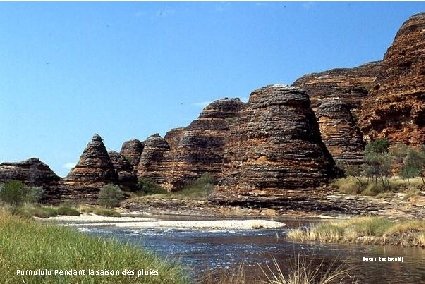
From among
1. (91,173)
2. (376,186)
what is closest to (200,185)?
(91,173)

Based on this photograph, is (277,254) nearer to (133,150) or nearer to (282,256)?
(282,256)

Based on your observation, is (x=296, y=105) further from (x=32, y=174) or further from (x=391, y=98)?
(x=32, y=174)

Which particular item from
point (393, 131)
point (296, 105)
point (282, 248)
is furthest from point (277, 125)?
point (282, 248)

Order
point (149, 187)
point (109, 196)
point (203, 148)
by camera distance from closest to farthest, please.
Answer: point (109, 196) < point (149, 187) < point (203, 148)

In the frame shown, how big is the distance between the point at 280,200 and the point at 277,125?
293 inches

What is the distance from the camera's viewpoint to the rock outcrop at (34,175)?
236 feet

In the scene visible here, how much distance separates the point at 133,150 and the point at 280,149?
81527 mm

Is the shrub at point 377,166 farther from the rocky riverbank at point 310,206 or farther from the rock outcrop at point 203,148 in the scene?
the rock outcrop at point 203,148

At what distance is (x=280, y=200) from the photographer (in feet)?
170

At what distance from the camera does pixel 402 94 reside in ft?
244

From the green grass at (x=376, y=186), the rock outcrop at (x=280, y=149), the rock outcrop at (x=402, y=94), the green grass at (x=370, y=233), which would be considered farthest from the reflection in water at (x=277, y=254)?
the rock outcrop at (x=402, y=94)

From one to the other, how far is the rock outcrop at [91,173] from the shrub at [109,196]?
11.8ft

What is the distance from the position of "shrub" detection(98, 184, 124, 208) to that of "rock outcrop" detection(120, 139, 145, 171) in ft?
163

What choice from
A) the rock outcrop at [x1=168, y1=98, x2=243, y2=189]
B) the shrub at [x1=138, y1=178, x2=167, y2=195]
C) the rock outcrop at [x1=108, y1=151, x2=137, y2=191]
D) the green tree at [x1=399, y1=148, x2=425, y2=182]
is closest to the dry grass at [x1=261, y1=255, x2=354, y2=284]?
the green tree at [x1=399, y1=148, x2=425, y2=182]
